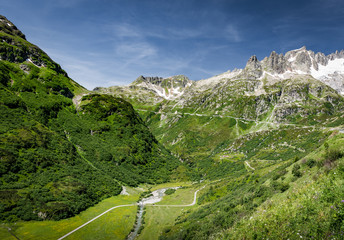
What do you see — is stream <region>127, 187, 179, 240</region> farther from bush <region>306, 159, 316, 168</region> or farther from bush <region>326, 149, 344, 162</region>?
bush <region>326, 149, 344, 162</region>

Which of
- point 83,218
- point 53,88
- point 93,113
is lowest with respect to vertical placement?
point 83,218

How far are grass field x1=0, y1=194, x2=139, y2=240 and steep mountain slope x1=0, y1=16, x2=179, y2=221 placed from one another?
3404 mm

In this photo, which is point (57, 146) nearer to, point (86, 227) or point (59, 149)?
point (59, 149)

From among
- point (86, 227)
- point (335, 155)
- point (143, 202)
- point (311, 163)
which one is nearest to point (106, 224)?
point (86, 227)

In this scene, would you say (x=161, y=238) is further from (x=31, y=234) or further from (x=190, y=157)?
(x=190, y=157)

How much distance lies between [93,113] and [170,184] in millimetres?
91616

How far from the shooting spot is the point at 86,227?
60500 millimetres

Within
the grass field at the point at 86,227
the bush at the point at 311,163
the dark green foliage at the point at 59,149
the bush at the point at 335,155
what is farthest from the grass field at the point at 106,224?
the bush at the point at 335,155

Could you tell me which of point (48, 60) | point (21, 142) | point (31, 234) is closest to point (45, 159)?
point (21, 142)

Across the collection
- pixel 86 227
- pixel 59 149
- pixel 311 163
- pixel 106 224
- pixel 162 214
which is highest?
pixel 311 163

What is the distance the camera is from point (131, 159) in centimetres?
13225

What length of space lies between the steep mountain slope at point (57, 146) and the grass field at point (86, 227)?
340cm

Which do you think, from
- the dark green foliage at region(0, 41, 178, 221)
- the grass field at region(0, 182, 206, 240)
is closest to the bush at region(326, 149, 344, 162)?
the grass field at region(0, 182, 206, 240)

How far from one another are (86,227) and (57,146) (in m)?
54.2
